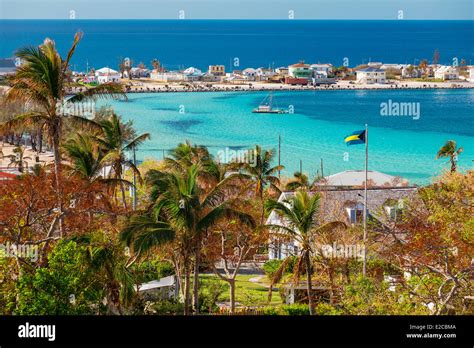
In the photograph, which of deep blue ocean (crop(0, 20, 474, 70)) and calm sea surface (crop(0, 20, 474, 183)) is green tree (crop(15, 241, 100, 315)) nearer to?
calm sea surface (crop(0, 20, 474, 183))

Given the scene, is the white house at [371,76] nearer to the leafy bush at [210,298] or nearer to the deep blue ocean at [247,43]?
the deep blue ocean at [247,43]

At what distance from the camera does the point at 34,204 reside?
9633mm

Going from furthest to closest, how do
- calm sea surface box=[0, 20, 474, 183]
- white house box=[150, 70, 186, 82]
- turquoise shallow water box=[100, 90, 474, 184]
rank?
1. white house box=[150, 70, 186, 82]
2. calm sea surface box=[0, 20, 474, 183]
3. turquoise shallow water box=[100, 90, 474, 184]

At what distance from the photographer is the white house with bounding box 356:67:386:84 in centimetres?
7964

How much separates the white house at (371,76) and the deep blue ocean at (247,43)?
21.0 m

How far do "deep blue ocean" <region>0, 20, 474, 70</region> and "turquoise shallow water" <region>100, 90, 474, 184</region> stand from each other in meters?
25.4

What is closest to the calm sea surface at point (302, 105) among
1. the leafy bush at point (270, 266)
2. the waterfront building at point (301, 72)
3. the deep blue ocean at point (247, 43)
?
the deep blue ocean at point (247, 43)

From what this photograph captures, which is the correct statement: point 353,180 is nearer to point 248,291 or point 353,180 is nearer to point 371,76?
point 248,291

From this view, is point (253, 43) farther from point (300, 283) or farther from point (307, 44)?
point (300, 283)

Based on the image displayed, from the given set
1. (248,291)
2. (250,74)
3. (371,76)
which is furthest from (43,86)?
(250,74)

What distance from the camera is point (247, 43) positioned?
133 m

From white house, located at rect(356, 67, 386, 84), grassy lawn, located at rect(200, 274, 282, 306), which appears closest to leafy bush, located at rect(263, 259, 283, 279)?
grassy lawn, located at rect(200, 274, 282, 306)

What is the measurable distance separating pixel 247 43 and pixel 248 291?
121727 mm
